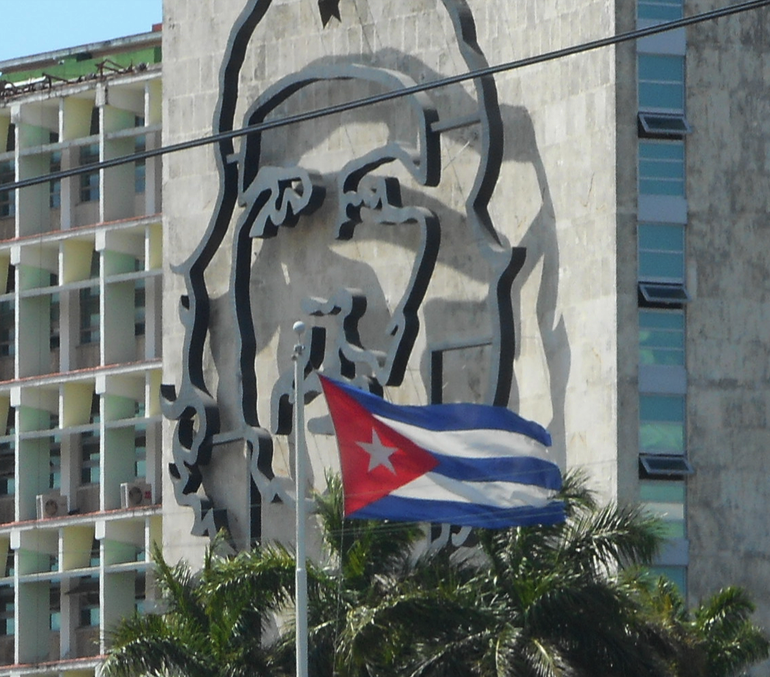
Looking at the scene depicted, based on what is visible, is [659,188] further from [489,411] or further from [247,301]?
[489,411]

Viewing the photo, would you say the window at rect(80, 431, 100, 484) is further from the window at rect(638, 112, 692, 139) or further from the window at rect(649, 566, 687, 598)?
the window at rect(638, 112, 692, 139)

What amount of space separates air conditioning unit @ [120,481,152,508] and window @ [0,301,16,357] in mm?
6349

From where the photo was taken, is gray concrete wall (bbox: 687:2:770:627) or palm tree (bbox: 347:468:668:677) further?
gray concrete wall (bbox: 687:2:770:627)

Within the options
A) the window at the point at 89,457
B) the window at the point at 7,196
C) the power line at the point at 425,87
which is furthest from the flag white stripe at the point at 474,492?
the window at the point at 7,196

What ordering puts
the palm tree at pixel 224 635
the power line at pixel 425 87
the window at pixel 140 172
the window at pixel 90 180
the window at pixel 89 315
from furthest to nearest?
the window at pixel 90 180 → the window at pixel 89 315 → the window at pixel 140 172 → the palm tree at pixel 224 635 → the power line at pixel 425 87

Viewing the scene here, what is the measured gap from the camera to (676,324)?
46.3 meters

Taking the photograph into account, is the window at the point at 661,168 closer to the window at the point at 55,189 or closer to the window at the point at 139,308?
the window at the point at 139,308

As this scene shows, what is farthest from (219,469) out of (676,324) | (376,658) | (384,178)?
(376,658)

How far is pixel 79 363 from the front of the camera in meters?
61.7

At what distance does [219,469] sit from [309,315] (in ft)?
13.9

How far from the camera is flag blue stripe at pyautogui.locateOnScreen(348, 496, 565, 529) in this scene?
1270 inches

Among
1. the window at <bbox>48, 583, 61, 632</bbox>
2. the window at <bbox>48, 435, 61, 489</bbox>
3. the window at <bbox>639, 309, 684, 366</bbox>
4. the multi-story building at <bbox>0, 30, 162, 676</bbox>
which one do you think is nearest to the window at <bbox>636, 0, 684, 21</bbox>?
the window at <bbox>639, 309, 684, 366</bbox>

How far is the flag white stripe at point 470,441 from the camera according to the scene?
32906 mm

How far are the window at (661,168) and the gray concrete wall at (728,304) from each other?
0.70 feet
